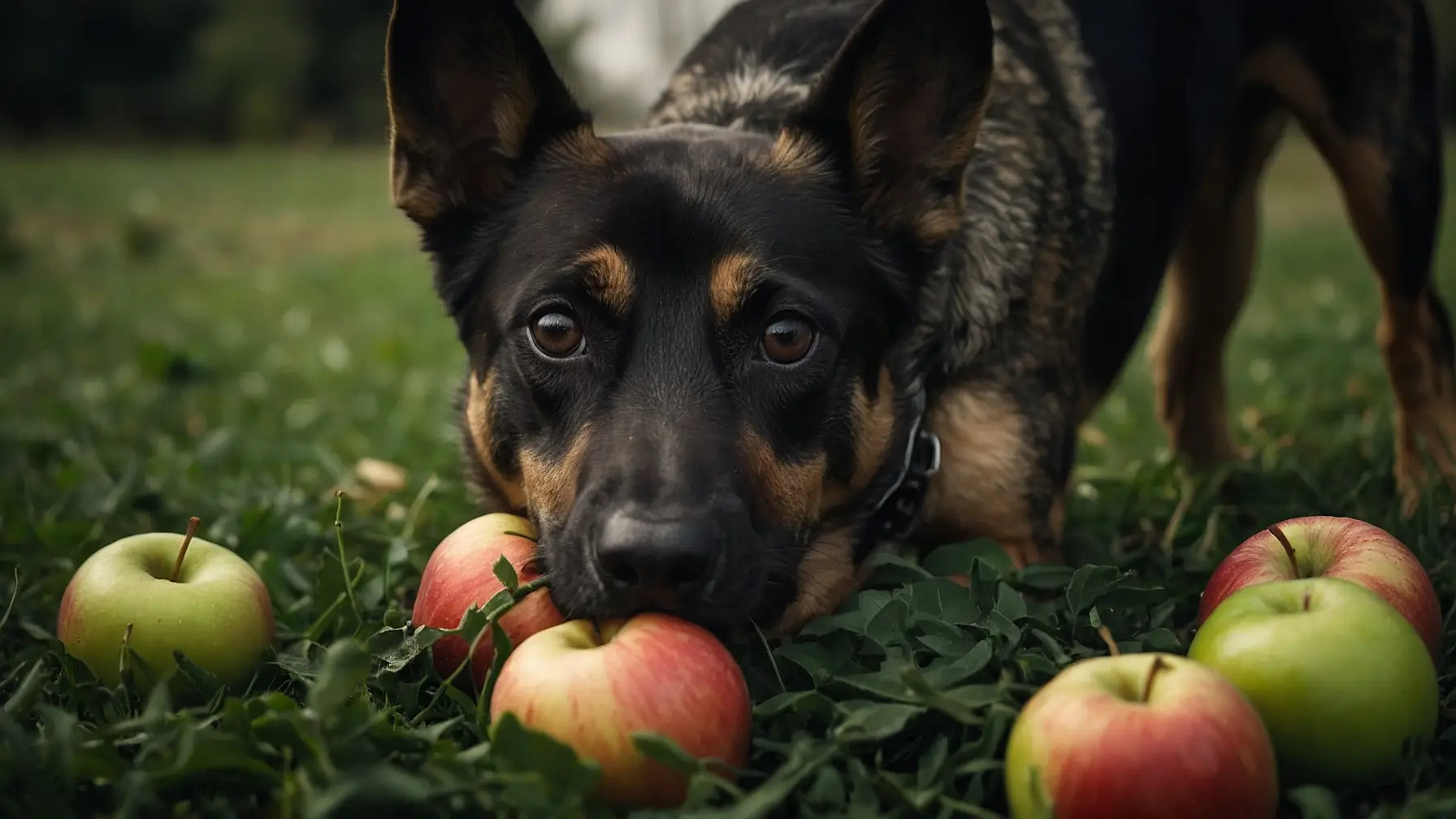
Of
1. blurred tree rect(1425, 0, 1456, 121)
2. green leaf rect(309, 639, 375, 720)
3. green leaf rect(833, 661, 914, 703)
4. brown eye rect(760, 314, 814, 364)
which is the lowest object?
green leaf rect(833, 661, 914, 703)

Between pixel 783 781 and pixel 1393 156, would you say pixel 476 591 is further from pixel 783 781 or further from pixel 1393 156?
pixel 1393 156

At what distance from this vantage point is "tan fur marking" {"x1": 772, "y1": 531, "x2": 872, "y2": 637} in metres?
2.97

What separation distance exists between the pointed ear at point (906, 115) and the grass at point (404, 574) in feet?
3.00

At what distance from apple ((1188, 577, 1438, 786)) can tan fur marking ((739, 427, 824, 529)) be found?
99cm

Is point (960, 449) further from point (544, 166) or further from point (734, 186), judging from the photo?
point (544, 166)

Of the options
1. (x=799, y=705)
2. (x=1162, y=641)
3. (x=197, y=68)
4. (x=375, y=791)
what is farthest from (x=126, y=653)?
(x=197, y=68)

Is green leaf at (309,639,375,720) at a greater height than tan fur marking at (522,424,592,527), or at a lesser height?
lesser

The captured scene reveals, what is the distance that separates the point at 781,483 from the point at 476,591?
28.3 inches

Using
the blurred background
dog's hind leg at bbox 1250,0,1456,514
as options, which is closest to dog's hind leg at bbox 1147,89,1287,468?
dog's hind leg at bbox 1250,0,1456,514

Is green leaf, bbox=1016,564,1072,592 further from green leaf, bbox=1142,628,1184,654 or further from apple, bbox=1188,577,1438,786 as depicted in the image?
apple, bbox=1188,577,1438,786

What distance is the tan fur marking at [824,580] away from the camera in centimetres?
297

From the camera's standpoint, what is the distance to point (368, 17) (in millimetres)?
32594

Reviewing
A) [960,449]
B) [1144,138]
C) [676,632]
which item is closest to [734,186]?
[960,449]

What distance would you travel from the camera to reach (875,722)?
233cm
